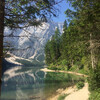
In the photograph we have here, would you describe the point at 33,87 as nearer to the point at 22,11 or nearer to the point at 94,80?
the point at 94,80

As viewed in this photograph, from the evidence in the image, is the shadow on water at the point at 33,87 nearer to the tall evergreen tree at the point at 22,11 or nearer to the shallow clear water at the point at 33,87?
the shallow clear water at the point at 33,87

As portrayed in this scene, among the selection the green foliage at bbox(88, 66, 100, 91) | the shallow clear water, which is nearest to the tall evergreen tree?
the green foliage at bbox(88, 66, 100, 91)

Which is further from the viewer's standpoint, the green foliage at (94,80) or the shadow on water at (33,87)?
the shadow on water at (33,87)

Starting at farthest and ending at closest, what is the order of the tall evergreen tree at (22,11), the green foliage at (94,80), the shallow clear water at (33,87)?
the shallow clear water at (33,87), the green foliage at (94,80), the tall evergreen tree at (22,11)

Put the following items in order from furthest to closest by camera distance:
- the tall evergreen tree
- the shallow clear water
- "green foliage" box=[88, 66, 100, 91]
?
the shallow clear water → "green foliage" box=[88, 66, 100, 91] → the tall evergreen tree

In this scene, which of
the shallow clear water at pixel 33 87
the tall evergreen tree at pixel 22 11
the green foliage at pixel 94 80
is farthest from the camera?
the shallow clear water at pixel 33 87

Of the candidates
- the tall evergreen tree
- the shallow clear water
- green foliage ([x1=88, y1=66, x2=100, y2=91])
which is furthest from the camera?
the shallow clear water

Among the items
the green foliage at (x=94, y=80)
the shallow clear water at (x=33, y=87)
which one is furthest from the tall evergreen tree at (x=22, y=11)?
the shallow clear water at (x=33, y=87)

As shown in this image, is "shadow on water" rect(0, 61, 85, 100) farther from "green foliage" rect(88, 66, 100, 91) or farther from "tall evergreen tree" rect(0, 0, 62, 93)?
"tall evergreen tree" rect(0, 0, 62, 93)

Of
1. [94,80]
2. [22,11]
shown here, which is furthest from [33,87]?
[22,11]

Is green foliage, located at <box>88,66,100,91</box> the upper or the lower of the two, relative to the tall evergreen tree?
lower

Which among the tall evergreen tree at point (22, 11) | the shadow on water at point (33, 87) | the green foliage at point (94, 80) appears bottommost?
the shadow on water at point (33, 87)

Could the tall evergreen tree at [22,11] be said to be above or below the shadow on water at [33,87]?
above

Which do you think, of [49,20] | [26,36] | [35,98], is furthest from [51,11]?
[35,98]
